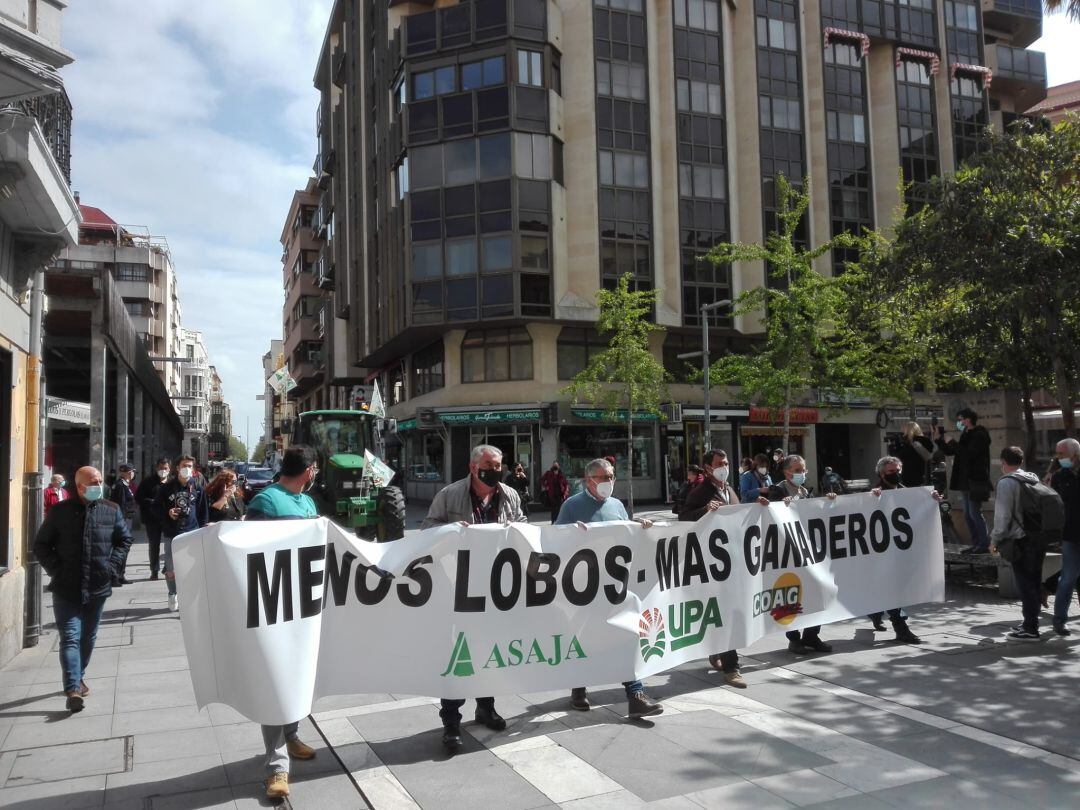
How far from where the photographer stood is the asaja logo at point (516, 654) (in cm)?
543

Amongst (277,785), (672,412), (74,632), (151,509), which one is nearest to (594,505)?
(277,785)

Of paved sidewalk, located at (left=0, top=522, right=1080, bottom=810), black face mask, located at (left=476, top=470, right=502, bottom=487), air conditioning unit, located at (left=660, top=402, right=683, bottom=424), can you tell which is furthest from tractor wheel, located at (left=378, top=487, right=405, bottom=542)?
air conditioning unit, located at (left=660, top=402, right=683, bottom=424)

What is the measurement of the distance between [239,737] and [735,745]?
3.34m

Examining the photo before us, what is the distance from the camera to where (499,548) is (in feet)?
18.6

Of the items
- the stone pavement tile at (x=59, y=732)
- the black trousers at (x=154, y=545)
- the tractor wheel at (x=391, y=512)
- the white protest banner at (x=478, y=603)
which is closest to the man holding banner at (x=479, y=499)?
the white protest banner at (x=478, y=603)

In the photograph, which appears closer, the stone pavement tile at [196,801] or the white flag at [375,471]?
the stone pavement tile at [196,801]

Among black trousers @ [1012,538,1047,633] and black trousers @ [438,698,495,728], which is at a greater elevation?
black trousers @ [1012,538,1047,633]

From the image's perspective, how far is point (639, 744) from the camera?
5348 millimetres

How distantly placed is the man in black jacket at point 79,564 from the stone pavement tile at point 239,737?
4.36 ft

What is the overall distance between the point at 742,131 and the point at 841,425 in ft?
50.2

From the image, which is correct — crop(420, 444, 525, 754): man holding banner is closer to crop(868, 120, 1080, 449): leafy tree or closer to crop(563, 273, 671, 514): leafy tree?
crop(868, 120, 1080, 449): leafy tree

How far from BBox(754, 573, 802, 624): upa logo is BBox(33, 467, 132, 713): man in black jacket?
17.5 feet

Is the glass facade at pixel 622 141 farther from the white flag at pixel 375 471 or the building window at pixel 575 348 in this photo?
the white flag at pixel 375 471

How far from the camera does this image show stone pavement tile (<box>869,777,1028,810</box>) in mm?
4320
